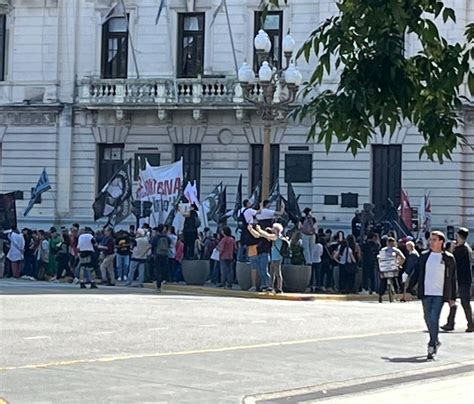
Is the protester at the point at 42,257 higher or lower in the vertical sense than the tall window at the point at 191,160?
lower

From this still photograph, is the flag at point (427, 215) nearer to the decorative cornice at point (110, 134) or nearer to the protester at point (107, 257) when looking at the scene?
the protester at point (107, 257)

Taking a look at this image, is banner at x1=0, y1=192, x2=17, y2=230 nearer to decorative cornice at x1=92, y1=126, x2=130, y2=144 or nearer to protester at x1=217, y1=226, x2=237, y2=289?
decorative cornice at x1=92, y1=126, x2=130, y2=144

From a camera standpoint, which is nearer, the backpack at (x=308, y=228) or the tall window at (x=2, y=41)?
the backpack at (x=308, y=228)

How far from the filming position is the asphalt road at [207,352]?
12266 mm

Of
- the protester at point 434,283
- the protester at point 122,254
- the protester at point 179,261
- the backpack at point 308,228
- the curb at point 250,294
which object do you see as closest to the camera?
the protester at point 434,283

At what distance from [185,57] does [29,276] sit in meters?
12.6

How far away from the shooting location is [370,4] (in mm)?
7148

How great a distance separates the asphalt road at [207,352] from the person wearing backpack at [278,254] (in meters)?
3.72

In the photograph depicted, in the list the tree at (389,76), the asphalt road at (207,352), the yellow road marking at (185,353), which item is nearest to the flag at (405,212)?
the asphalt road at (207,352)

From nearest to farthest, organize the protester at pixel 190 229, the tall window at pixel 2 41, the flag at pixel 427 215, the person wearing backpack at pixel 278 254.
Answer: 1. the person wearing backpack at pixel 278 254
2. the protester at pixel 190 229
3. the flag at pixel 427 215
4. the tall window at pixel 2 41

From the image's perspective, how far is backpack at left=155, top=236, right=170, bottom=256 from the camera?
29.6 meters

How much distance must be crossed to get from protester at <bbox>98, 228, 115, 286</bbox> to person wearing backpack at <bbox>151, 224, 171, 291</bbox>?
67.1 inches

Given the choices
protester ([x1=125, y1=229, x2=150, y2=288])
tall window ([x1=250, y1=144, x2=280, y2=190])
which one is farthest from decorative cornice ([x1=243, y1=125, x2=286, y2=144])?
protester ([x1=125, y1=229, x2=150, y2=288])

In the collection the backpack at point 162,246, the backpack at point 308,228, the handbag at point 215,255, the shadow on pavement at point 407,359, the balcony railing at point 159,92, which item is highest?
the balcony railing at point 159,92
